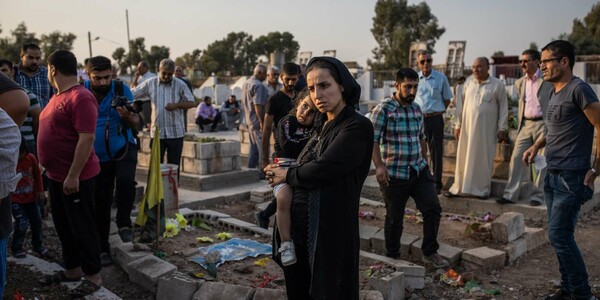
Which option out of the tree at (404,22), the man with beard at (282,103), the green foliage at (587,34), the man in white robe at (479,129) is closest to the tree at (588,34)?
the green foliage at (587,34)

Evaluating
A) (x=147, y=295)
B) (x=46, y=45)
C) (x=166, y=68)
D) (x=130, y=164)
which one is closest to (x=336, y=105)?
(x=147, y=295)

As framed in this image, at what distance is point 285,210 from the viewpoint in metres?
2.67

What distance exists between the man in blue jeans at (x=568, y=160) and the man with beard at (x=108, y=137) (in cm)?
346

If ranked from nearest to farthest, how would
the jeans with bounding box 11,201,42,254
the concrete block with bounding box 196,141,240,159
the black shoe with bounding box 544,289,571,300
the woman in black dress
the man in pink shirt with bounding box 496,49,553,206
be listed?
1. the woman in black dress
2. the black shoe with bounding box 544,289,571,300
3. the jeans with bounding box 11,201,42,254
4. the man in pink shirt with bounding box 496,49,553,206
5. the concrete block with bounding box 196,141,240,159

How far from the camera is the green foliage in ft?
116

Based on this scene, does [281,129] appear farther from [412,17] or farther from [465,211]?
[412,17]

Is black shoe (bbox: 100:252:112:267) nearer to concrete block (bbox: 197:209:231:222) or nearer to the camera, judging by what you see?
the camera

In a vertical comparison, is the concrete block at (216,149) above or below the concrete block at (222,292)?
above

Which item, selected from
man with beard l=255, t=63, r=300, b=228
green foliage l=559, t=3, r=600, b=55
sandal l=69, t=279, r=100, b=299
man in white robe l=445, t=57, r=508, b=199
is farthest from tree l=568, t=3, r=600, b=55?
sandal l=69, t=279, r=100, b=299

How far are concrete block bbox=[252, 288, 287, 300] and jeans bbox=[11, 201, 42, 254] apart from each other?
2.37m

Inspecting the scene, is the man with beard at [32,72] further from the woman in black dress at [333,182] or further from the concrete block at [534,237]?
the concrete block at [534,237]

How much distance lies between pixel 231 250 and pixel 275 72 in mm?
3761

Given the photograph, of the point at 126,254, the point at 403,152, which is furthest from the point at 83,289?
the point at 403,152

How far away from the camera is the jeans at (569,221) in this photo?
371 cm
